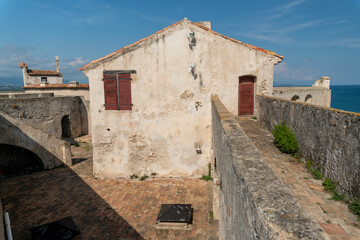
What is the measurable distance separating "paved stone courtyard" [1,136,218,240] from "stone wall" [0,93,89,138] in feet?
16.4

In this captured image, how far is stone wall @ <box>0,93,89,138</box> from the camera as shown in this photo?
14.7 meters

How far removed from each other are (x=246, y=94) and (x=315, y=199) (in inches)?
306

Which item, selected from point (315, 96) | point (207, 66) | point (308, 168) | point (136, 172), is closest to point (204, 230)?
point (308, 168)

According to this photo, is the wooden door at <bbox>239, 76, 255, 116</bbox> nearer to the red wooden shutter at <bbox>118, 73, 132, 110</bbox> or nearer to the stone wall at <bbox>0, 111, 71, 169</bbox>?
the red wooden shutter at <bbox>118, 73, 132, 110</bbox>

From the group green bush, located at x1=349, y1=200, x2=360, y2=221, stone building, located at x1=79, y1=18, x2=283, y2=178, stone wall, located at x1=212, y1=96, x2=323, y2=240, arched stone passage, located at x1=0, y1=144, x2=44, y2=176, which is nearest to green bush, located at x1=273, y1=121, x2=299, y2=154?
green bush, located at x1=349, y1=200, x2=360, y2=221

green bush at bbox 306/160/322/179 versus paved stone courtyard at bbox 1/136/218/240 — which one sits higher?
green bush at bbox 306/160/322/179

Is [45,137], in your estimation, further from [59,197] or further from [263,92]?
[263,92]

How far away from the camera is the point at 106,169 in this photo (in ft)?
37.5

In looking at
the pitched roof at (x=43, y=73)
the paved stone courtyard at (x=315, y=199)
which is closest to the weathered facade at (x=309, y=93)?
the paved stone courtyard at (x=315, y=199)

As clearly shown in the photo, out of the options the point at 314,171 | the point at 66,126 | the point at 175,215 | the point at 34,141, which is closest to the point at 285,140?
the point at 314,171

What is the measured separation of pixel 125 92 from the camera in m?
10.8

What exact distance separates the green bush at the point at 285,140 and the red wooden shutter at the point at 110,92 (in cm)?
761

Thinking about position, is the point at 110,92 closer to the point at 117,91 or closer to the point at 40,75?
the point at 117,91

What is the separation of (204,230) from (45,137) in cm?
1055
